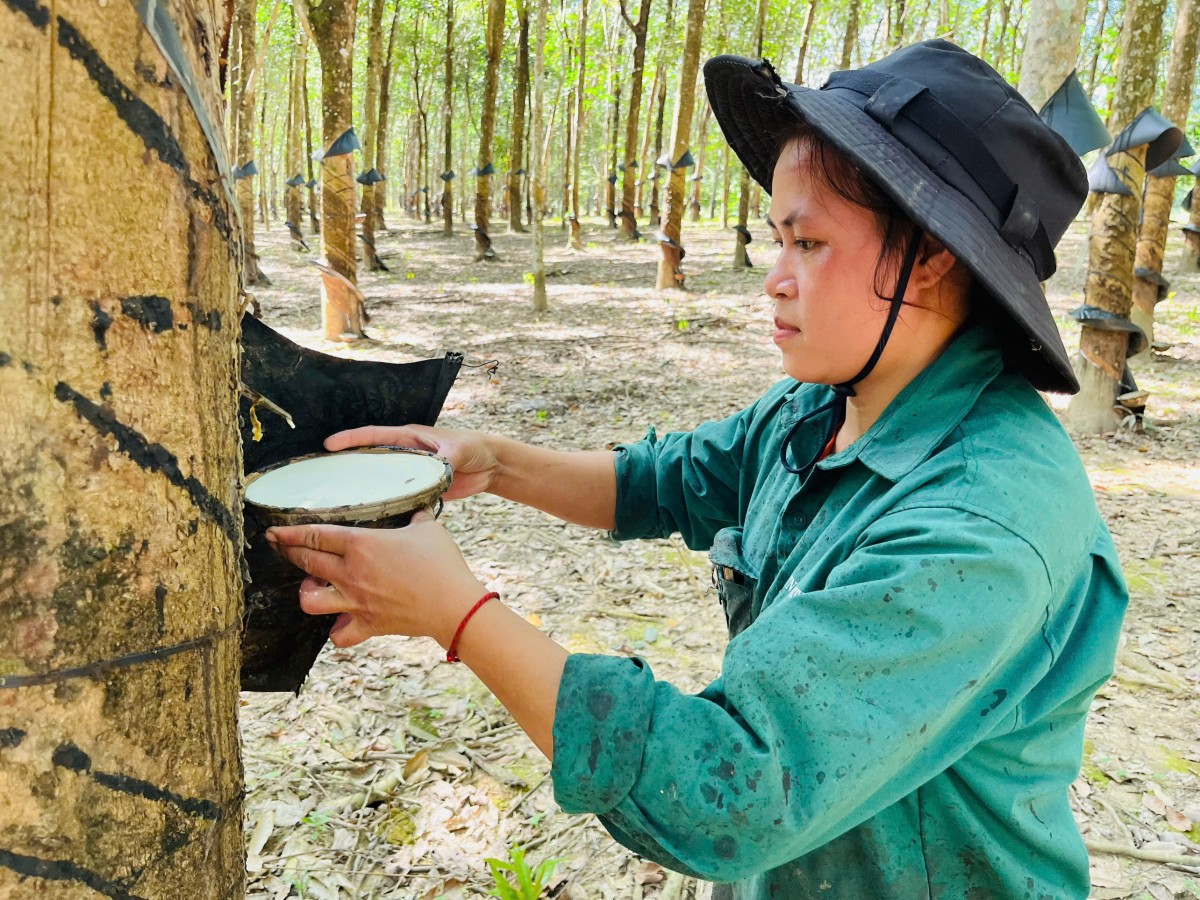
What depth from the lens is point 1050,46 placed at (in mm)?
4844

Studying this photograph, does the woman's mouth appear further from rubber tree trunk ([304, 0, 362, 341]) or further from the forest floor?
rubber tree trunk ([304, 0, 362, 341])

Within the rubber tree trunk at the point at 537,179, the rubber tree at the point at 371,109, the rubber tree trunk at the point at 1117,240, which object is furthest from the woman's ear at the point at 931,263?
the rubber tree at the point at 371,109

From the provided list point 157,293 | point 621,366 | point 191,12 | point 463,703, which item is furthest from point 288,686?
point 621,366

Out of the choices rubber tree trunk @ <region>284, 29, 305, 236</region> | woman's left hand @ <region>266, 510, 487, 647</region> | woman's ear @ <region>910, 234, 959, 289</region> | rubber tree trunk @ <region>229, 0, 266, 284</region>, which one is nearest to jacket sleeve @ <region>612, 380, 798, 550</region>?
woman's ear @ <region>910, 234, 959, 289</region>

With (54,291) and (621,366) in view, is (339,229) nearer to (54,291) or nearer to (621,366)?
(621,366)

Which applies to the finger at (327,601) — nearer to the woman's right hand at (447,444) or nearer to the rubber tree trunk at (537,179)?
the woman's right hand at (447,444)

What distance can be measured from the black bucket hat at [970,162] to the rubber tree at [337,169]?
24.6 feet

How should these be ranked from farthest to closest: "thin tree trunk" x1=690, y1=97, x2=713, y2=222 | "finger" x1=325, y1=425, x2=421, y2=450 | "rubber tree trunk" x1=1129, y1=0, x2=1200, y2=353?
"thin tree trunk" x1=690, y1=97, x2=713, y2=222
"rubber tree trunk" x1=1129, y1=0, x2=1200, y2=353
"finger" x1=325, y1=425, x2=421, y2=450

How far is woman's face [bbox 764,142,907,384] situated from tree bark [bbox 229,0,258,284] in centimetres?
1000

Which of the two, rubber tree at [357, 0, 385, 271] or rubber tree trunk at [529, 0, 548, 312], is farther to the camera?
rubber tree at [357, 0, 385, 271]

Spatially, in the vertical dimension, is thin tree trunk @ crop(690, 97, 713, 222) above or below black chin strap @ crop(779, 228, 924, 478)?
above

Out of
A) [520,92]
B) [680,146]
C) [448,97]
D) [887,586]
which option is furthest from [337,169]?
[448,97]

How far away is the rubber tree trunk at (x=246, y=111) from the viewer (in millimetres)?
10547

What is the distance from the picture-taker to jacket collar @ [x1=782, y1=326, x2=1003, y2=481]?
1.18 m
